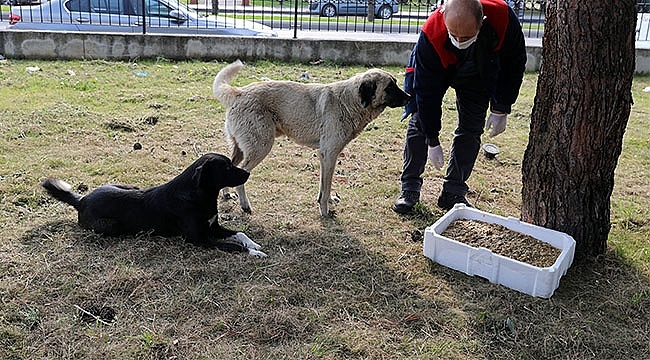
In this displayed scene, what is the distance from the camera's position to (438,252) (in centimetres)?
421

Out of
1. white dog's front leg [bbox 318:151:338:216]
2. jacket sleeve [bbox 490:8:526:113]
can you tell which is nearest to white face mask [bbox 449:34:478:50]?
jacket sleeve [bbox 490:8:526:113]

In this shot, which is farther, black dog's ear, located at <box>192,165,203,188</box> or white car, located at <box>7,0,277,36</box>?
white car, located at <box>7,0,277,36</box>

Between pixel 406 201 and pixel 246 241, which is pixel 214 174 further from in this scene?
pixel 406 201

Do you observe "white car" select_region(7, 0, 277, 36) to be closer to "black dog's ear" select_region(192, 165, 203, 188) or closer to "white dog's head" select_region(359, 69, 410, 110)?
"white dog's head" select_region(359, 69, 410, 110)

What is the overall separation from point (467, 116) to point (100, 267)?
125 inches

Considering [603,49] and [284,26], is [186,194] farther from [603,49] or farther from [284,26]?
[284,26]

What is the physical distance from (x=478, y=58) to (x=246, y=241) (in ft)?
7.29

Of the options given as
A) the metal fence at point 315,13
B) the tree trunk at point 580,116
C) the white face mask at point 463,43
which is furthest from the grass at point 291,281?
the metal fence at point 315,13

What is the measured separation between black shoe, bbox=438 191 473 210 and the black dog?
190 centimetres

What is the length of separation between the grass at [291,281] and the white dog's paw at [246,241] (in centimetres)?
13

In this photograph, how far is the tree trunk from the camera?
3777 millimetres

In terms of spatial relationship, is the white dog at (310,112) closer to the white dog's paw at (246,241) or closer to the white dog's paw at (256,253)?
the white dog's paw at (246,241)

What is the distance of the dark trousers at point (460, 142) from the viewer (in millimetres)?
4902

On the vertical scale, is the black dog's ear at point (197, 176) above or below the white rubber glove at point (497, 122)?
below
